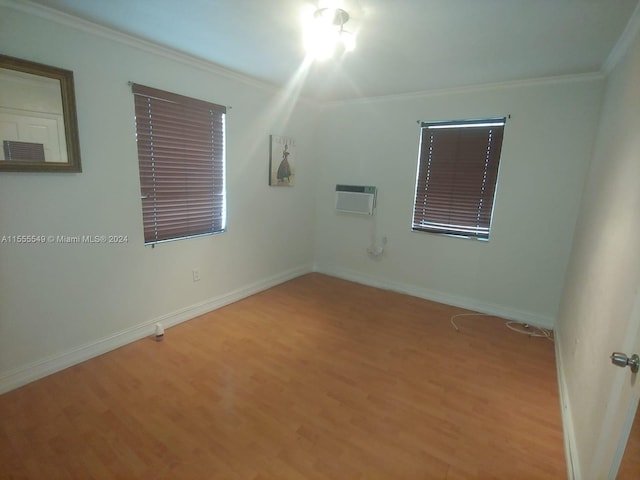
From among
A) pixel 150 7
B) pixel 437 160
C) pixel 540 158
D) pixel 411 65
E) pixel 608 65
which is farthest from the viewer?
pixel 437 160

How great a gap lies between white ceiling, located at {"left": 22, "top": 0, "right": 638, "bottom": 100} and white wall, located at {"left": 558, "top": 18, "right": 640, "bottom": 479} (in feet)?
1.10

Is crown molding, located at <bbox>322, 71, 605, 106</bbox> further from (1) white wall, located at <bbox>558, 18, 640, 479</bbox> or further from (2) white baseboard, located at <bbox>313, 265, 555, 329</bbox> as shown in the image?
(2) white baseboard, located at <bbox>313, 265, 555, 329</bbox>

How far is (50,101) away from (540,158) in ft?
12.8

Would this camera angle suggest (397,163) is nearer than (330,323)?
No

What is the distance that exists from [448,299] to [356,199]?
5.39ft

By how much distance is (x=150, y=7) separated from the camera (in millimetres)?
1854

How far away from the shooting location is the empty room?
1.62 metres

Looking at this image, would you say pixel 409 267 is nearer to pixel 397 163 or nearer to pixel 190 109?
pixel 397 163

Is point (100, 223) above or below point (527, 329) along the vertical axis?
above

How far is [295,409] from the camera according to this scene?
1.91 meters

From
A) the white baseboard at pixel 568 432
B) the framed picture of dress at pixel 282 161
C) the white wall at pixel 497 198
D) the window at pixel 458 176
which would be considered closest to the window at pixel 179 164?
the framed picture of dress at pixel 282 161

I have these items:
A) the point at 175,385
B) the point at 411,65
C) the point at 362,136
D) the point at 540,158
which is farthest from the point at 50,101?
the point at 540,158

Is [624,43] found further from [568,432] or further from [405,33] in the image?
[568,432]

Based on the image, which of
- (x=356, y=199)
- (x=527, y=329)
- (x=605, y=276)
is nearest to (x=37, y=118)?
(x=356, y=199)
